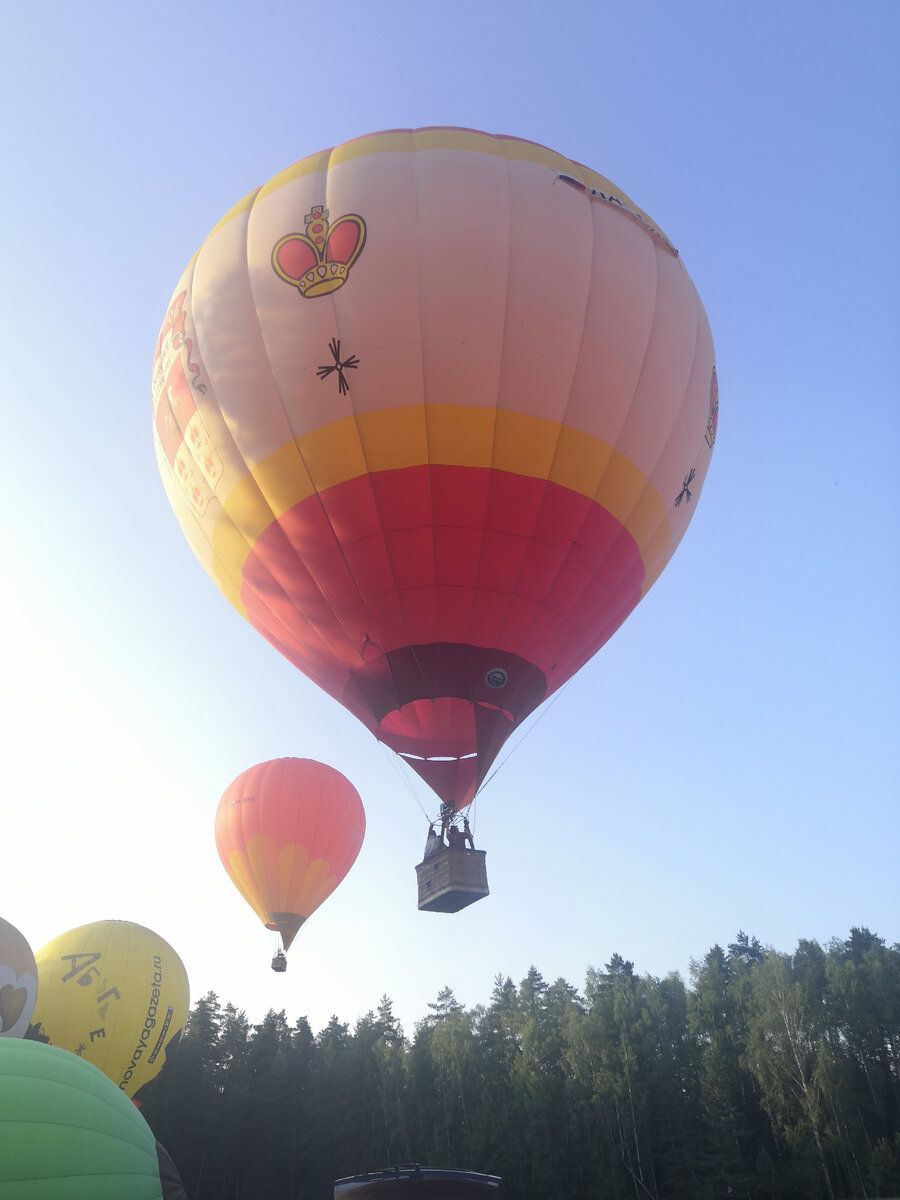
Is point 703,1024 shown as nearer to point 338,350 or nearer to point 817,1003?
point 817,1003

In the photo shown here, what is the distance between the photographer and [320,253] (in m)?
7.56

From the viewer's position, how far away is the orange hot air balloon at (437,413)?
737cm

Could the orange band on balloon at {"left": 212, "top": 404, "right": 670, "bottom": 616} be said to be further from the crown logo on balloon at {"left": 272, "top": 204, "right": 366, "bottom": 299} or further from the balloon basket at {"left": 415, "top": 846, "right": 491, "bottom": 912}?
the balloon basket at {"left": 415, "top": 846, "right": 491, "bottom": 912}

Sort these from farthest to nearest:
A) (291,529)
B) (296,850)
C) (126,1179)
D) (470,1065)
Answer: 1. (470,1065)
2. (296,850)
3. (291,529)
4. (126,1179)

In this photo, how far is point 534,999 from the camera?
32.0 metres

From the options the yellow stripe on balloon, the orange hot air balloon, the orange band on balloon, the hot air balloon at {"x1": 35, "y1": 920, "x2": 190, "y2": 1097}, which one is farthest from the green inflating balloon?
the yellow stripe on balloon

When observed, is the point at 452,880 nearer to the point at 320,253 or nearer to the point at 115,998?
the point at 320,253

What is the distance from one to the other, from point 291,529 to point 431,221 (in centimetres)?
328

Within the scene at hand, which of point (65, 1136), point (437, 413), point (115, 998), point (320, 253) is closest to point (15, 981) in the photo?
point (65, 1136)

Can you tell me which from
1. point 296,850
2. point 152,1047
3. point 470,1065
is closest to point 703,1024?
point 470,1065

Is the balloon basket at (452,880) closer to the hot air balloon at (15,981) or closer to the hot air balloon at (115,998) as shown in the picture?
the hot air balloon at (15,981)

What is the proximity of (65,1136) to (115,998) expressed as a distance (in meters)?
8.42

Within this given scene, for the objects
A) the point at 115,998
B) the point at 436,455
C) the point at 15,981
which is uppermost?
the point at 436,455

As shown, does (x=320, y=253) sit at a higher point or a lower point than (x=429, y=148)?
lower
